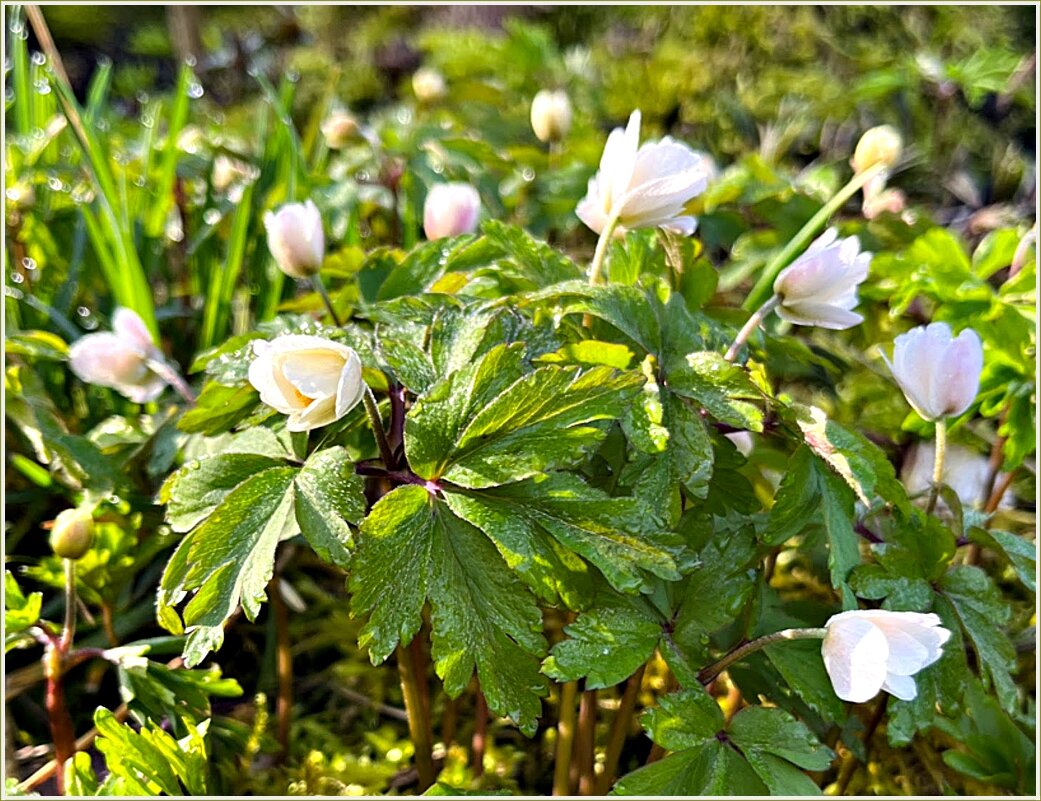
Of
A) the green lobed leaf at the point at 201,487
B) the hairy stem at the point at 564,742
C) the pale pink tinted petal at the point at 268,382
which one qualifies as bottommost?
the hairy stem at the point at 564,742

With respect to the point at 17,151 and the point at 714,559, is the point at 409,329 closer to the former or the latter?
the point at 714,559

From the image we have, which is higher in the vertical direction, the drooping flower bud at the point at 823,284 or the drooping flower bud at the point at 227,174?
the drooping flower bud at the point at 823,284

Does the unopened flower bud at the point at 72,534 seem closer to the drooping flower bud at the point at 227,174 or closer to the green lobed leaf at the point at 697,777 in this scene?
the green lobed leaf at the point at 697,777

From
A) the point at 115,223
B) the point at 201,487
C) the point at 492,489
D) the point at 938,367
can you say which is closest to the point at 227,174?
the point at 115,223

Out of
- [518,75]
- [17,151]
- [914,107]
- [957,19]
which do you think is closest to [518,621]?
[17,151]

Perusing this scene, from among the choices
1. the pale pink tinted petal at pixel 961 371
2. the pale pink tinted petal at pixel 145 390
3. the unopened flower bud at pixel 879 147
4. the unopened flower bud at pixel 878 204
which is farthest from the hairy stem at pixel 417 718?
the unopened flower bud at pixel 878 204

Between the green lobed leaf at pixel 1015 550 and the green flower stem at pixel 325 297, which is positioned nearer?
the green lobed leaf at pixel 1015 550
